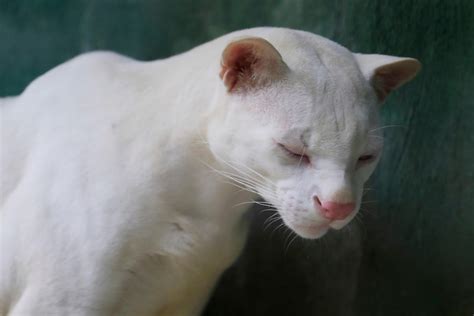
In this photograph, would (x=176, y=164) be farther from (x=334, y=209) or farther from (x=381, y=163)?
(x=381, y=163)

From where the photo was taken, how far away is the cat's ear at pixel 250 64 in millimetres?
1066

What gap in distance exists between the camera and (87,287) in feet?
4.03

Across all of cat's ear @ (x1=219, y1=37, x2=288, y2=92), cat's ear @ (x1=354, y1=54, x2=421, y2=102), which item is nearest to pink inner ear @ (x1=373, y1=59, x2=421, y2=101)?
cat's ear @ (x1=354, y1=54, x2=421, y2=102)

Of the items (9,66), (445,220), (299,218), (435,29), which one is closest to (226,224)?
(299,218)

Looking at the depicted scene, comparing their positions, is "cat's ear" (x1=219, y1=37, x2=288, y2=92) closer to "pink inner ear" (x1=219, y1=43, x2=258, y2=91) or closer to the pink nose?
"pink inner ear" (x1=219, y1=43, x2=258, y2=91)

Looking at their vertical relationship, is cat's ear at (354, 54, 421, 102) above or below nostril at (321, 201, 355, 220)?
above

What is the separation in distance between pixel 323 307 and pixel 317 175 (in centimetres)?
67

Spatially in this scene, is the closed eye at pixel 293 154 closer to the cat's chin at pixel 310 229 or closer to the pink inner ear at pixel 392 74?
the cat's chin at pixel 310 229

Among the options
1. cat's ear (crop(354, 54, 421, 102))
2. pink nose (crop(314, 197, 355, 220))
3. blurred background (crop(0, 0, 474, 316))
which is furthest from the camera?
blurred background (crop(0, 0, 474, 316))

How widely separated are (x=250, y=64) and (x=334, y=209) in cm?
27

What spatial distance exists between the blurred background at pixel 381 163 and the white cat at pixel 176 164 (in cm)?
26

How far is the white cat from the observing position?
1079 mm

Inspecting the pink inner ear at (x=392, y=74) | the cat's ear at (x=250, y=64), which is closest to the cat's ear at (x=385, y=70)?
the pink inner ear at (x=392, y=74)

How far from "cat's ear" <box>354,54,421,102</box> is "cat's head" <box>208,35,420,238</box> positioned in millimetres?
10
